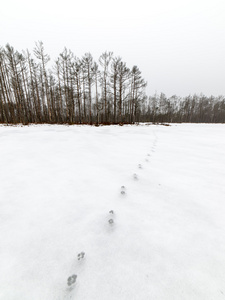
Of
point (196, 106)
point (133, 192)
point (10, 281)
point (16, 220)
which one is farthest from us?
point (196, 106)

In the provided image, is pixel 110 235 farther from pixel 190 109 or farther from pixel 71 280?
pixel 190 109

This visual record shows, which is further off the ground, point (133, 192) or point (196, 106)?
point (196, 106)

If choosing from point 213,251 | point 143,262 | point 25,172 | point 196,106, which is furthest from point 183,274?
point 196,106

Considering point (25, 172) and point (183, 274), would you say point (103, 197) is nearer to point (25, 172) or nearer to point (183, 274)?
point (183, 274)

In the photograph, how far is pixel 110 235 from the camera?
1219mm

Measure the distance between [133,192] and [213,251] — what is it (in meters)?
1.01

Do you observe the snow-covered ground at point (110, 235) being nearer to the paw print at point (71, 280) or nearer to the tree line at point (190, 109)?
the paw print at point (71, 280)

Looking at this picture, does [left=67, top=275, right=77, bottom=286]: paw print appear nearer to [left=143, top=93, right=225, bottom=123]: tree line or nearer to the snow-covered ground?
the snow-covered ground

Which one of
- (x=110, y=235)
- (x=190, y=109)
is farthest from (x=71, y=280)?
(x=190, y=109)

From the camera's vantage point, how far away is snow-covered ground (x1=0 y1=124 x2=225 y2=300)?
0.84 metres

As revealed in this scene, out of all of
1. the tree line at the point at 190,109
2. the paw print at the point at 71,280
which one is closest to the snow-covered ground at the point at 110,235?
the paw print at the point at 71,280

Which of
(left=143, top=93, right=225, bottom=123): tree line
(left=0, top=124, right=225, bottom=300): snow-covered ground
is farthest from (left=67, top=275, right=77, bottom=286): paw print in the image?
(left=143, top=93, right=225, bottom=123): tree line

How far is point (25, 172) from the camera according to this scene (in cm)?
235

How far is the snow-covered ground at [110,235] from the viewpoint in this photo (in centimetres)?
84
